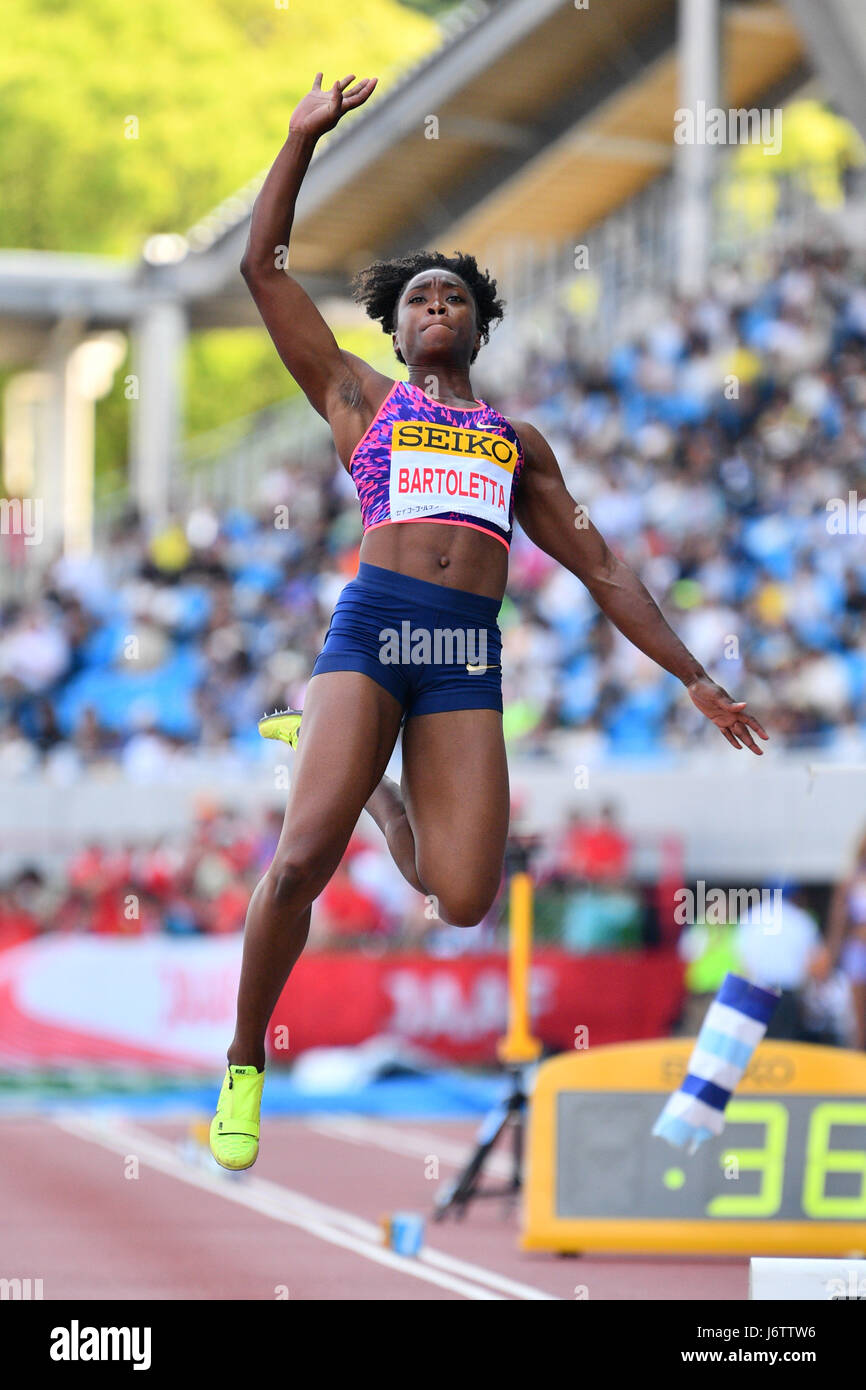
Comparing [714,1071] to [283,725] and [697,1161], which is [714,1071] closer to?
[697,1161]

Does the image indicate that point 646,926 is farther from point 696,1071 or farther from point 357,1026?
point 696,1071

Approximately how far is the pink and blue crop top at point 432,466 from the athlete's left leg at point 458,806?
51 cm

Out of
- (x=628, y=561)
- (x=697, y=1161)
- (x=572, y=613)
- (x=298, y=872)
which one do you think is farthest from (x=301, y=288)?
(x=572, y=613)

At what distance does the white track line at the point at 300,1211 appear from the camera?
7.45 metres

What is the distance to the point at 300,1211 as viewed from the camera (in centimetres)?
947

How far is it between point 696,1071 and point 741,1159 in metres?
1.40

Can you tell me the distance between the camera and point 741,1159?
8.11 meters

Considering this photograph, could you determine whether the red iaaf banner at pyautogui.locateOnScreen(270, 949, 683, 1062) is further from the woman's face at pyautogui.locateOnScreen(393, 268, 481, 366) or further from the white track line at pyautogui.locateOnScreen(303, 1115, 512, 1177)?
the woman's face at pyautogui.locateOnScreen(393, 268, 481, 366)

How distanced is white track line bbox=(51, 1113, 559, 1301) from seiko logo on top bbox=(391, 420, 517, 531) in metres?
2.09

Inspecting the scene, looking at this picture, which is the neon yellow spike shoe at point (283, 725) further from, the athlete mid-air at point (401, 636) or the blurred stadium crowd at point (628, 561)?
the blurred stadium crowd at point (628, 561)

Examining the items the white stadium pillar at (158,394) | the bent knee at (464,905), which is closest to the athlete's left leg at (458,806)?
the bent knee at (464,905)

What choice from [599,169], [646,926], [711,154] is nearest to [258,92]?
[599,169]
